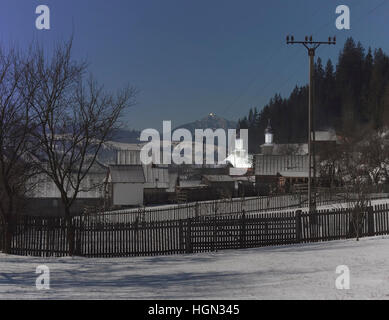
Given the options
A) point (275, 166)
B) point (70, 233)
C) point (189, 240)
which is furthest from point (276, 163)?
point (70, 233)

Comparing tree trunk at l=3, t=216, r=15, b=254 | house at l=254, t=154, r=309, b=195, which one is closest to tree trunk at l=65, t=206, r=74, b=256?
tree trunk at l=3, t=216, r=15, b=254

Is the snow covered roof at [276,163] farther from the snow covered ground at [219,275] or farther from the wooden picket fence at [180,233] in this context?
the snow covered ground at [219,275]

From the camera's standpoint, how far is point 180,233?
1612cm

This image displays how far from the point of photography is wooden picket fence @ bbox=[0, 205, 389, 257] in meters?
15.5

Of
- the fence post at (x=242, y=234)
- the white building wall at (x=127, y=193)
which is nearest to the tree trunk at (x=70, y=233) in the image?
the fence post at (x=242, y=234)

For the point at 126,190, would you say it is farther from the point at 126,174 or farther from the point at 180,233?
the point at 180,233

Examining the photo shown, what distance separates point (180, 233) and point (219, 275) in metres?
5.32

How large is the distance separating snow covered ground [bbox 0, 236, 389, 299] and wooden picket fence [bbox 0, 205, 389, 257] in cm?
94

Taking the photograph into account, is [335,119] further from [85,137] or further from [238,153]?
[85,137]

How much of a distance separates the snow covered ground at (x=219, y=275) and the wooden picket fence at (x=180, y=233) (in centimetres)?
94

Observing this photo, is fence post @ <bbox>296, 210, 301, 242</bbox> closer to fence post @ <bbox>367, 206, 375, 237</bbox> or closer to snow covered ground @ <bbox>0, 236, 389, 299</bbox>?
snow covered ground @ <bbox>0, 236, 389, 299</bbox>

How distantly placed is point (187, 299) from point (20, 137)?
1020cm
